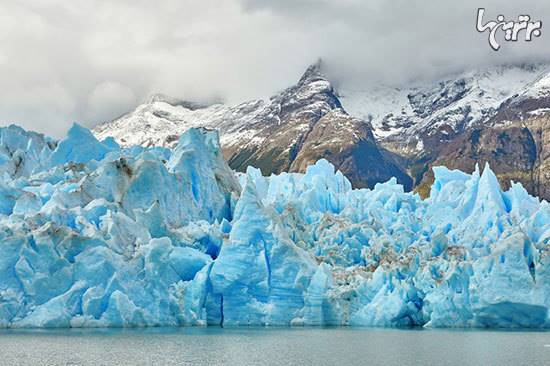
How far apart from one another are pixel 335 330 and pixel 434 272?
5.84 metres

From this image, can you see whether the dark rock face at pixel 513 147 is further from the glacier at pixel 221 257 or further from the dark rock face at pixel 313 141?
the glacier at pixel 221 257

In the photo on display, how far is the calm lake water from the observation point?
71.8 ft

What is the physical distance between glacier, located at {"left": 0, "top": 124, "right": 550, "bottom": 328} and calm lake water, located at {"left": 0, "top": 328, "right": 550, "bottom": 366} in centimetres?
131

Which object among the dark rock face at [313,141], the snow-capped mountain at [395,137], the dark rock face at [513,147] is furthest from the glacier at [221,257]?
the dark rock face at [313,141]

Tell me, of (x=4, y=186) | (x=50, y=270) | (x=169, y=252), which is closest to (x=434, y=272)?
(x=169, y=252)

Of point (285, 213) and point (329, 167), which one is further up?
point (329, 167)

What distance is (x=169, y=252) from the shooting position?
105 feet

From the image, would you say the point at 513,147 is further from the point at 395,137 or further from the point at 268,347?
the point at 268,347

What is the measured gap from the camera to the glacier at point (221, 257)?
1180 inches

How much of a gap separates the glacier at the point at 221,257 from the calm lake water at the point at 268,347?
1308mm

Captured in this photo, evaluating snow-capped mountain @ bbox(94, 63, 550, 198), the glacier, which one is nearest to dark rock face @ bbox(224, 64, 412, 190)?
snow-capped mountain @ bbox(94, 63, 550, 198)

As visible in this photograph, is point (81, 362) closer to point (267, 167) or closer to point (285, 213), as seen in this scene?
point (285, 213)

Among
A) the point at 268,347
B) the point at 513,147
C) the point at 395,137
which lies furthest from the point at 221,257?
the point at 395,137

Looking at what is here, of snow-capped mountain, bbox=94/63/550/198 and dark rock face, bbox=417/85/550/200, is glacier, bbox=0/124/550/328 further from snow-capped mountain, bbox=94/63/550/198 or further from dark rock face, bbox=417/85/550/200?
dark rock face, bbox=417/85/550/200
